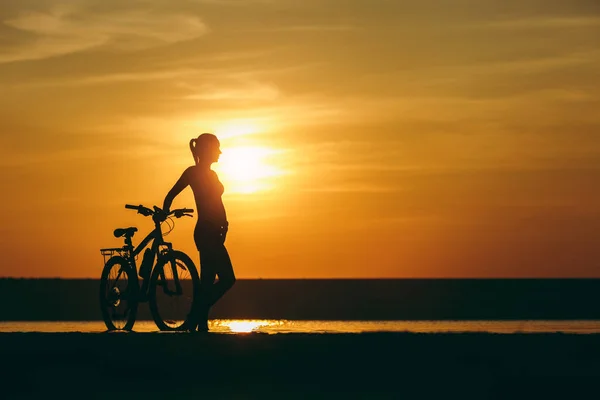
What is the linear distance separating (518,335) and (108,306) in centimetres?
711

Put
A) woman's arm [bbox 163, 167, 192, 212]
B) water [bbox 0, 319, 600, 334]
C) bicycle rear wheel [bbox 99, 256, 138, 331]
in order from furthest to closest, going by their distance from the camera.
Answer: bicycle rear wheel [bbox 99, 256, 138, 331], water [bbox 0, 319, 600, 334], woman's arm [bbox 163, 167, 192, 212]

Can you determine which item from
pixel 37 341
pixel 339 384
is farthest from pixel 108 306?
pixel 339 384

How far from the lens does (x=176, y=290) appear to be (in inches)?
802

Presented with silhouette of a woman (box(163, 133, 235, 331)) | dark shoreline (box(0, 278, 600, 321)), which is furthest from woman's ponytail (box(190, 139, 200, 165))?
dark shoreline (box(0, 278, 600, 321))

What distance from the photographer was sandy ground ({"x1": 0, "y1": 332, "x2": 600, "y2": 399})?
52.9 feet

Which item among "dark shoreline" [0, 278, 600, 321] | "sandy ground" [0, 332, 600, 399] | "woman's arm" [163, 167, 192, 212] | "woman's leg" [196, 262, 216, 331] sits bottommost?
"sandy ground" [0, 332, 600, 399]

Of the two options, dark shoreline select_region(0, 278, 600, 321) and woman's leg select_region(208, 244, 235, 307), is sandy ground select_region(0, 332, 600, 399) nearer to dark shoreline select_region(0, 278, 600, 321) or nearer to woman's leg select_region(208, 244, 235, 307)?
woman's leg select_region(208, 244, 235, 307)

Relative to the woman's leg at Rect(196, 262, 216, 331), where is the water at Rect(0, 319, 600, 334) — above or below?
above

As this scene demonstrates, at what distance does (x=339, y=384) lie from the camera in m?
16.3

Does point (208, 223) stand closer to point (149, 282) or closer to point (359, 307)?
point (149, 282)

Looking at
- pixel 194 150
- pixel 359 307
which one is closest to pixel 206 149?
pixel 194 150

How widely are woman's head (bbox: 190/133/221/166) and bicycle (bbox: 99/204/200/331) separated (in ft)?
2.94

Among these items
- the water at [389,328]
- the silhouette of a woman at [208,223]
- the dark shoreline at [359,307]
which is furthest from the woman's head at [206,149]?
the dark shoreline at [359,307]

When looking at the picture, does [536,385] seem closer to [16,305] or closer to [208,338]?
[208,338]
